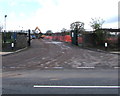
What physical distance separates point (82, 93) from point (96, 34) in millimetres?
21632

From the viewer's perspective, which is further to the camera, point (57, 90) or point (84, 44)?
point (84, 44)

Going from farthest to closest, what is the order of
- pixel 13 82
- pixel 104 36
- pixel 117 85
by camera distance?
pixel 104 36 → pixel 13 82 → pixel 117 85

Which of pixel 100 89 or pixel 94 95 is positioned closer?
pixel 94 95

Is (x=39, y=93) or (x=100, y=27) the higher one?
(x=100, y=27)

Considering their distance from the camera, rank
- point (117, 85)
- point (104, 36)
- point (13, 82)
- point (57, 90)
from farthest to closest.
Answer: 1. point (104, 36)
2. point (13, 82)
3. point (117, 85)
4. point (57, 90)

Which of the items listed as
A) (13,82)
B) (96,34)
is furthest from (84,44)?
(13,82)

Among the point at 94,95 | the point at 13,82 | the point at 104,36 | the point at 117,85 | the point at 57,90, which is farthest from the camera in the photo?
the point at 104,36

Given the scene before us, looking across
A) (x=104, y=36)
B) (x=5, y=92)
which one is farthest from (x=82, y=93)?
(x=104, y=36)

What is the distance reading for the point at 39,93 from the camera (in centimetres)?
623

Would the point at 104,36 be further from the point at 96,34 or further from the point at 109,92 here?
the point at 109,92

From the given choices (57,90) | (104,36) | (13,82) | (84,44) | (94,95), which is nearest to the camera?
(94,95)

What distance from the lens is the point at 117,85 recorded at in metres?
7.22

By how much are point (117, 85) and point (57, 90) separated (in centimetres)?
208

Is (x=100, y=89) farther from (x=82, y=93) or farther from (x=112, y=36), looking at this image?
(x=112, y=36)
